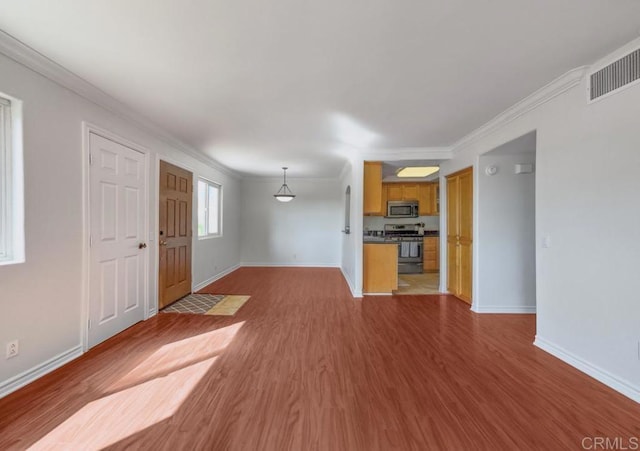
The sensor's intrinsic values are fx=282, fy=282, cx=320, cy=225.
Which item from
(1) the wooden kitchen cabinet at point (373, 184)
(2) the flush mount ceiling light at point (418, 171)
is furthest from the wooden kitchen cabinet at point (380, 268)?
(2) the flush mount ceiling light at point (418, 171)

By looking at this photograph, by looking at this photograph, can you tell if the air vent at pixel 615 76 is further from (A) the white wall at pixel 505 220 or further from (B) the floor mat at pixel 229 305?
(B) the floor mat at pixel 229 305

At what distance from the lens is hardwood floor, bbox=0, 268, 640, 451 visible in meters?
1.61

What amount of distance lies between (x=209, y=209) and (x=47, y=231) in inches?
149

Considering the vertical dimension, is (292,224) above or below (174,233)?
above

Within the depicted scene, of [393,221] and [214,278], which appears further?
[393,221]

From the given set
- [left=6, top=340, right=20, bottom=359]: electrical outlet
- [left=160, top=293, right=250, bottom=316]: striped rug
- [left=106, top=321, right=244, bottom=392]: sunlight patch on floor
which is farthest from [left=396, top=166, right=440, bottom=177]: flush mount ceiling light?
[left=6, top=340, right=20, bottom=359]: electrical outlet

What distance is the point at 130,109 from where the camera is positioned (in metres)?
3.09

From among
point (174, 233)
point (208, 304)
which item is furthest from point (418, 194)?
point (174, 233)

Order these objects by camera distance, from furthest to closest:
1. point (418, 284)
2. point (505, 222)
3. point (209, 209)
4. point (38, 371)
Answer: point (209, 209) < point (418, 284) < point (505, 222) < point (38, 371)

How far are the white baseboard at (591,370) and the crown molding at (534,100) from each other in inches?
91.1

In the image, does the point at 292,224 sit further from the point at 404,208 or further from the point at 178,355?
the point at 178,355

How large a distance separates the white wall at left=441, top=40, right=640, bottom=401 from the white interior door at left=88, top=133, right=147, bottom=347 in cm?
432

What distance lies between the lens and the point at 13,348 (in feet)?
6.61

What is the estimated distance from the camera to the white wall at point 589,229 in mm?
2006
